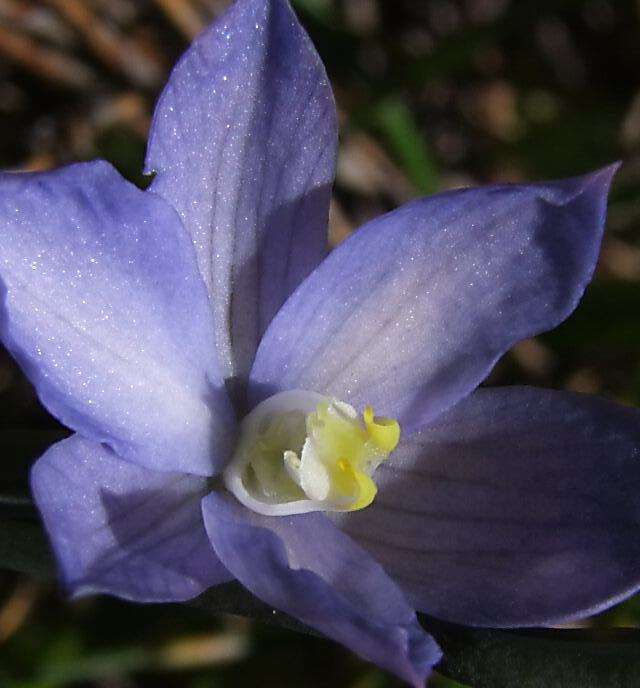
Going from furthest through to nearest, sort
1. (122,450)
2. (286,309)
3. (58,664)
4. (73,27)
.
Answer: (73,27) → (58,664) → (286,309) → (122,450)

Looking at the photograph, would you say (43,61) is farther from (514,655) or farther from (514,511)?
(514,655)

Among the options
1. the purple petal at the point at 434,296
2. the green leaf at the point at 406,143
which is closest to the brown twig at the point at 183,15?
the green leaf at the point at 406,143

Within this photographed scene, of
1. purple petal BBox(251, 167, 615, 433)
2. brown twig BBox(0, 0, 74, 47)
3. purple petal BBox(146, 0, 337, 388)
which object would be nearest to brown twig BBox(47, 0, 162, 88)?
brown twig BBox(0, 0, 74, 47)

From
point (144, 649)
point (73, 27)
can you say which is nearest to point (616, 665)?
point (144, 649)

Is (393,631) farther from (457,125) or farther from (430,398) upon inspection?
(457,125)

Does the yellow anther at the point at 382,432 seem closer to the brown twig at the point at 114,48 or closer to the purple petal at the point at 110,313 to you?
the purple petal at the point at 110,313

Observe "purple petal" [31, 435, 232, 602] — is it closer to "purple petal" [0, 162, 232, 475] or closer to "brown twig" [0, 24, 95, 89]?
"purple petal" [0, 162, 232, 475]
